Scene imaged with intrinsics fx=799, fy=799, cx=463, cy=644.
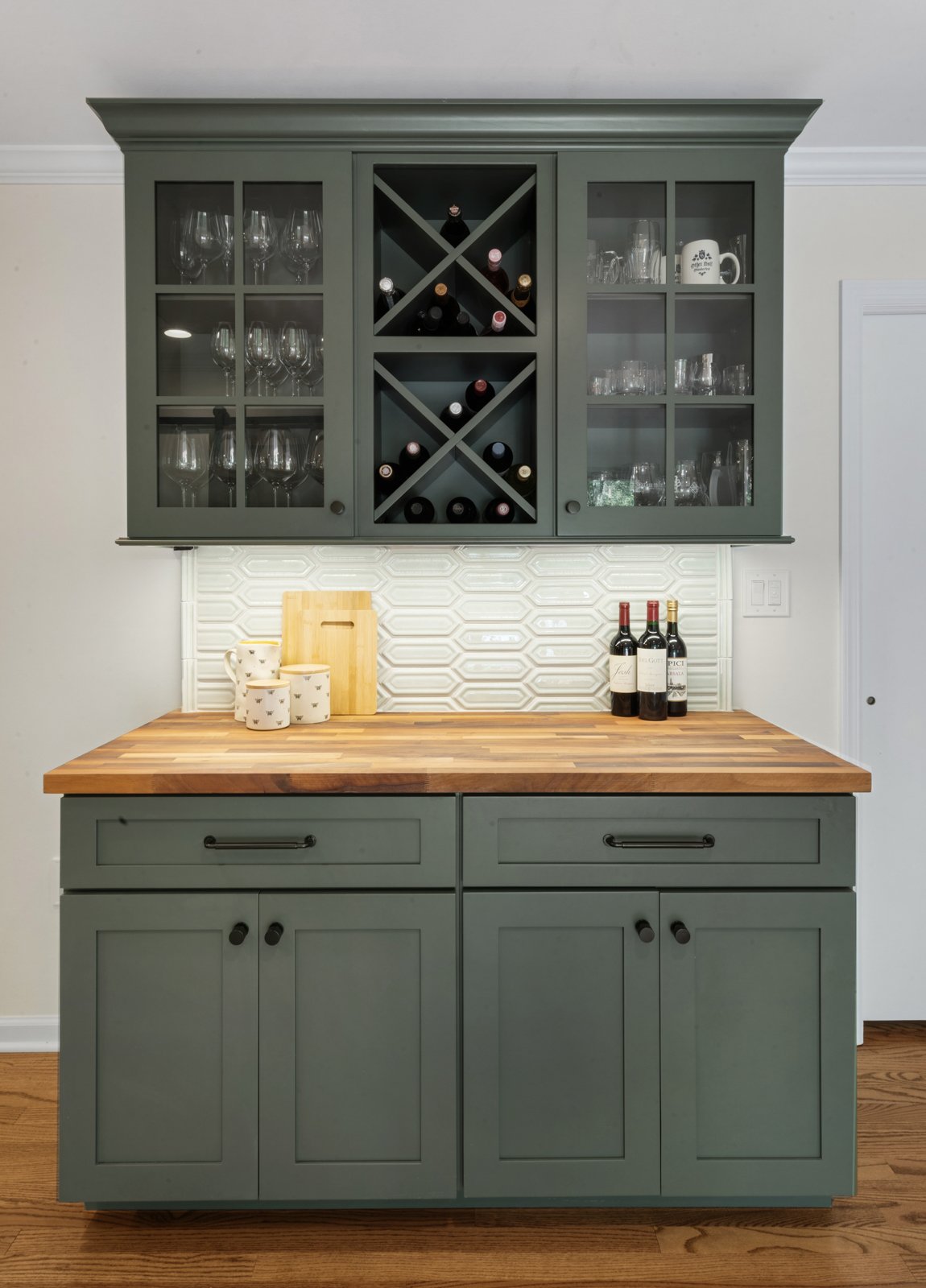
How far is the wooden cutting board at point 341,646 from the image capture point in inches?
87.6

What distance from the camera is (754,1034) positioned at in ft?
Answer: 5.29

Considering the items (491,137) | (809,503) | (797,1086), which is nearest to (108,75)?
(491,137)

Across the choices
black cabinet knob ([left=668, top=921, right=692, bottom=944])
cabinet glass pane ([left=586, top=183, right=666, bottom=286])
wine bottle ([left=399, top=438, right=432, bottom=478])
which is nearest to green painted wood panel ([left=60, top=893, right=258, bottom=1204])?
black cabinet knob ([left=668, top=921, right=692, bottom=944])

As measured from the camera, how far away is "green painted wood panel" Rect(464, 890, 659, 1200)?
63.5 inches

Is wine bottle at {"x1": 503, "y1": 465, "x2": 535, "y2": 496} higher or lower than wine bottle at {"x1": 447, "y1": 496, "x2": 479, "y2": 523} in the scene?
higher

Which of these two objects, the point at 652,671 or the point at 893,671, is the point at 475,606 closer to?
the point at 652,671

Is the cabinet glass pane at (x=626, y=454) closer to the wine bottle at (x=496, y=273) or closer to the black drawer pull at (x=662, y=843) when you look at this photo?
the wine bottle at (x=496, y=273)

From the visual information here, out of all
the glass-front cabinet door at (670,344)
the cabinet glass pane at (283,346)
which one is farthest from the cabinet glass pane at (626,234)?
the cabinet glass pane at (283,346)

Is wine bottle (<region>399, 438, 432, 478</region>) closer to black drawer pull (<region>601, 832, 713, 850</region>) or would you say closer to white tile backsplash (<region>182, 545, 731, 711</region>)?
white tile backsplash (<region>182, 545, 731, 711</region>)

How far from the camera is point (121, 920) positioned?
5.28 ft

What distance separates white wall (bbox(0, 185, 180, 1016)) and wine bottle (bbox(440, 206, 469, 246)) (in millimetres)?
997

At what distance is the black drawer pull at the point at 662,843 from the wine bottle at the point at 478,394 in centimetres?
106

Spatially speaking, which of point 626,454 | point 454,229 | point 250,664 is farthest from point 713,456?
point 250,664

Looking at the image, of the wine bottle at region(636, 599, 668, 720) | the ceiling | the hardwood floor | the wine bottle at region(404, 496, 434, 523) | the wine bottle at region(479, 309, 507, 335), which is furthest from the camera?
the wine bottle at region(636, 599, 668, 720)
